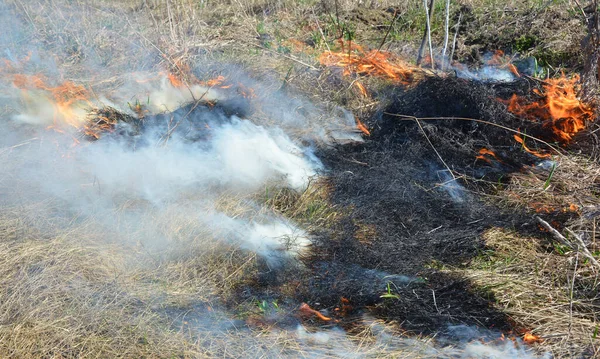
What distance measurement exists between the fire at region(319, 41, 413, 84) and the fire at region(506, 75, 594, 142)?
4.56 ft

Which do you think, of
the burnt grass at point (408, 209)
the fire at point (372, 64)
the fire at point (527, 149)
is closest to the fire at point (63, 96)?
the burnt grass at point (408, 209)

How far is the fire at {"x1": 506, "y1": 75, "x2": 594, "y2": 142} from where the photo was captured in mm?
4441

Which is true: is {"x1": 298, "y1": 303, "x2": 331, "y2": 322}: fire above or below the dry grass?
below

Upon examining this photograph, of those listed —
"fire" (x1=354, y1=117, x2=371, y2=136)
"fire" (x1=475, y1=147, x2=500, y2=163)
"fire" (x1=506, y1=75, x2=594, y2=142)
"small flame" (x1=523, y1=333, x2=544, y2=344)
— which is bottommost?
"fire" (x1=354, y1=117, x2=371, y2=136)

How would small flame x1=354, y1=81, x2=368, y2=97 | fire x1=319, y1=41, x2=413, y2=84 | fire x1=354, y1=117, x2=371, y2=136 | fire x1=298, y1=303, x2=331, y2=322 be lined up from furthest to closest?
fire x1=319, y1=41, x2=413, y2=84 → small flame x1=354, y1=81, x2=368, y2=97 → fire x1=354, y1=117, x2=371, y2=136 → fire x1=298, y1=303, x2=331, y2=322

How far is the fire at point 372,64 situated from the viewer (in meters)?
5.83

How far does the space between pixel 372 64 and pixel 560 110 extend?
2.18 m

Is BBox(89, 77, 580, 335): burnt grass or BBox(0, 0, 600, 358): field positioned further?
BBox(89, 77, 580, 335): burnt grass

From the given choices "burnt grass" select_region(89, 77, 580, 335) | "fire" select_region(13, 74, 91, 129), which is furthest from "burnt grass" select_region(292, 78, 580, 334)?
"fire" select_region(13, 74, 91, 129)

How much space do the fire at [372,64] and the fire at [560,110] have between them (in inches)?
54.7

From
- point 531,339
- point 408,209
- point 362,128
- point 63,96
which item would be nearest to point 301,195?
point 408,209

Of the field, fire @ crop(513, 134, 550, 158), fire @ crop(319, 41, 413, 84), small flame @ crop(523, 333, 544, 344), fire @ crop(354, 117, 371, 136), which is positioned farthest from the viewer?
fire @ crop(319, 41, 413, 84)

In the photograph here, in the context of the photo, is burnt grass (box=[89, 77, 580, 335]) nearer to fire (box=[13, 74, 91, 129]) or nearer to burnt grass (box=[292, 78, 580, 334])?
burnt grass (box=[292, 78, 580, 334])

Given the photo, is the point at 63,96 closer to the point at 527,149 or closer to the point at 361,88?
the point at 361,88
